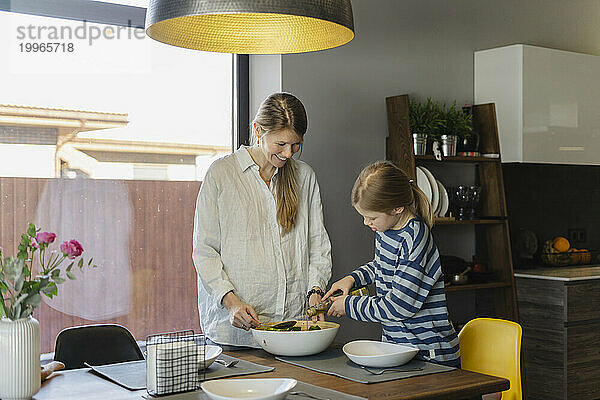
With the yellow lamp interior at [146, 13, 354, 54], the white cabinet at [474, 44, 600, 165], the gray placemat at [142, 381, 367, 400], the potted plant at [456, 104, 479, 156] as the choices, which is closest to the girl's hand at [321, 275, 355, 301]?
the gray placemat at [142, 381, 367, 400]

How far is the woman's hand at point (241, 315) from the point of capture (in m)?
2.42

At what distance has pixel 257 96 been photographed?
12.0 ft

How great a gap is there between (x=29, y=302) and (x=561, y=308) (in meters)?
2.92

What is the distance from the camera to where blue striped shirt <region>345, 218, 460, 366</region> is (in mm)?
2311

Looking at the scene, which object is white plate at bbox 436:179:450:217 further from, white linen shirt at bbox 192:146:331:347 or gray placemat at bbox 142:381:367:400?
gray placemat at bbox 142:381:367:400

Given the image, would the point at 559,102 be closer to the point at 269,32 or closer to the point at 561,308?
the point at 561,308

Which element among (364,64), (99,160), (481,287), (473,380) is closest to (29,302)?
(473,380)

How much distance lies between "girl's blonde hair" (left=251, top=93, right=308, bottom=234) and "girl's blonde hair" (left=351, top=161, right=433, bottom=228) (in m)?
0.33

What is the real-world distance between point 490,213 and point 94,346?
2.38 meters

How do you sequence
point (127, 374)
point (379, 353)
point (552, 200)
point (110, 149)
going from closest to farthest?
1. point (127, 374)
2. point (379, 353)
3. point (110, 149)
4. point (552, 200)

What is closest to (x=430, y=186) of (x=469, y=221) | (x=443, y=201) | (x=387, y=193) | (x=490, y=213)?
(x=443, y=201)

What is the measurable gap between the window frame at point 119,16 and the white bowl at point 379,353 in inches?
64.1

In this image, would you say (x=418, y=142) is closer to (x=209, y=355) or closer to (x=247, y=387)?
(x=209, y=355)

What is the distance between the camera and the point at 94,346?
264cm
